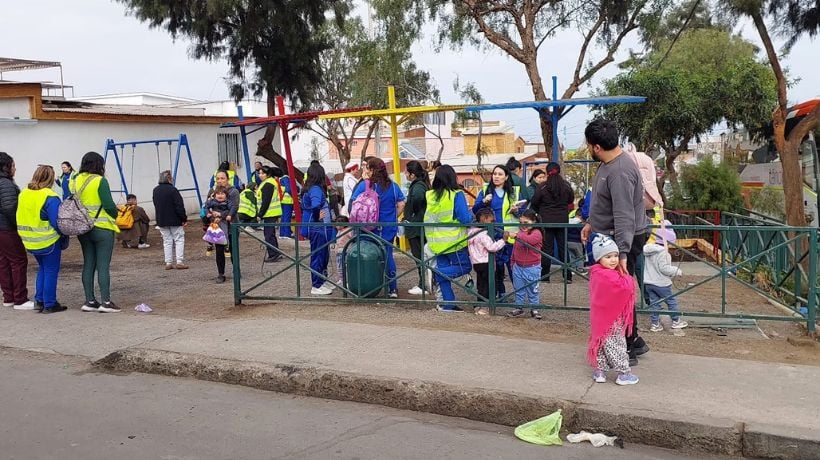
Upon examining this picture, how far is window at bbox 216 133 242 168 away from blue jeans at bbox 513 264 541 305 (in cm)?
1707

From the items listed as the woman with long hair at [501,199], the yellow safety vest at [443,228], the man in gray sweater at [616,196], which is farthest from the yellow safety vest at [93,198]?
the man in gray sweater at [616,196]

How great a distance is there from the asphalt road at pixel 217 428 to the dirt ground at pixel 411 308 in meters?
2.03

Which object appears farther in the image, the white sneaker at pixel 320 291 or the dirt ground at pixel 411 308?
the white sneaker at pixel 320 291

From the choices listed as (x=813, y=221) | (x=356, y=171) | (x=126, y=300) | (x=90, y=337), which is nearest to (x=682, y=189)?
(x=813, y=221)

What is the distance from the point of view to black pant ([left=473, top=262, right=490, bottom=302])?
8047 millimetres

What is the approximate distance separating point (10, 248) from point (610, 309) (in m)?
6.73

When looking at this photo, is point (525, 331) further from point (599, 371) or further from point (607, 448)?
point (607, 448)

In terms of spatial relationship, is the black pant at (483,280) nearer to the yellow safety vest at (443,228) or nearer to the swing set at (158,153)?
the yellow safety vest at (443,228)

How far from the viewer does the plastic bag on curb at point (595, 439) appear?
4938 mm

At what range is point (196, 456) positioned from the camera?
15.6 feet

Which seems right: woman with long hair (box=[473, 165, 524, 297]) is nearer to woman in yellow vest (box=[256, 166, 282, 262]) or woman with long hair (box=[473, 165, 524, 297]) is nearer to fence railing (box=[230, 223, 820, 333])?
fence railing (box=[230, 223, 820, 333])

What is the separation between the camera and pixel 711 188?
18.1 meters

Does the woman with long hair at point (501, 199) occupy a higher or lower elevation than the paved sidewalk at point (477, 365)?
higher

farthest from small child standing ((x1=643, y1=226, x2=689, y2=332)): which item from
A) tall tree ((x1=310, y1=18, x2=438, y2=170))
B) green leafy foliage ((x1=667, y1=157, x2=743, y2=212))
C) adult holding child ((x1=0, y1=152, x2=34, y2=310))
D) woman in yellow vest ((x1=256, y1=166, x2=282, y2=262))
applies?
tall tree ((x1=310, y1=18, x2=438, y2=170))
